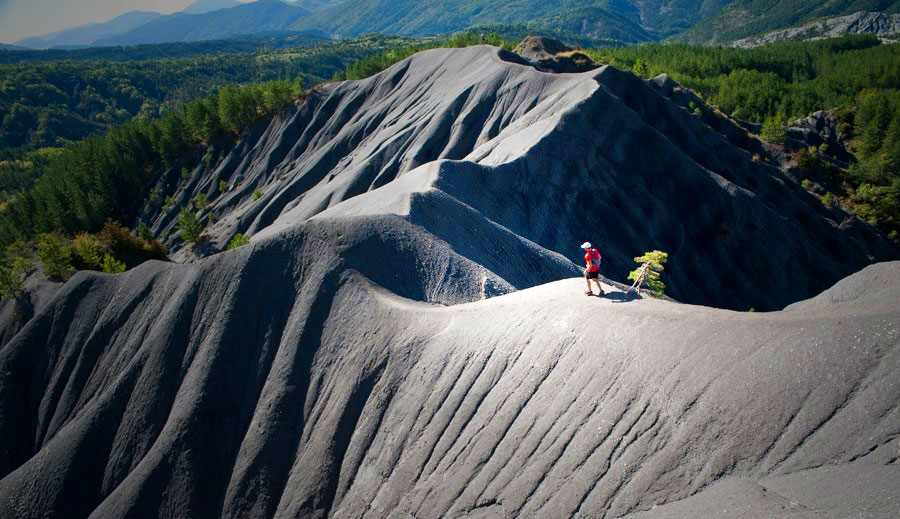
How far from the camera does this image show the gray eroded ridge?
12992mm

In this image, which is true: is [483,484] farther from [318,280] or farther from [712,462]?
[318,280]

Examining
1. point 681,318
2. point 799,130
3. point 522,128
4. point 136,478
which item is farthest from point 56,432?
point 799,130

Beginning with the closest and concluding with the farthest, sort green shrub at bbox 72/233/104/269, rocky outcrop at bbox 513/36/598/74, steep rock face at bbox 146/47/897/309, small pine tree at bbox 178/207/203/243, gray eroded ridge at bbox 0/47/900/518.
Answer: gray eroded ridge at bbox 0/47/900/518 < steep rock face at bbox 146/47/897/309 < green shrub at bbox 72/233/104/269 < small pine tree at bbox 178/207/203/243 < rocky outcrop at bbox 513/36/598/74

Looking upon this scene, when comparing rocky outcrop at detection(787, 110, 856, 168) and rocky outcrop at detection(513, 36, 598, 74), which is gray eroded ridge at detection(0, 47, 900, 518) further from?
rocky outcrop at detection(787, 110, 856, 168)

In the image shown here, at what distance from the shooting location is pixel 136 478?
24.5 meters

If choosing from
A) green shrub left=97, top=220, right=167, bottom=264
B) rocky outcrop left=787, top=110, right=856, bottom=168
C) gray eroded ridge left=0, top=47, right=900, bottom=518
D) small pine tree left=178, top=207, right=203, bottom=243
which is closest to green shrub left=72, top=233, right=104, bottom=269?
green shrub left=97, top=220, right=167, bottom=264

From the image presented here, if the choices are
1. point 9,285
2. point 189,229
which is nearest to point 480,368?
point 9,285

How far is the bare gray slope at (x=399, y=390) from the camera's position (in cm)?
1326

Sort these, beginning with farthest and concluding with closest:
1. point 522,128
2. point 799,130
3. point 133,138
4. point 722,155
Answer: point 133,138, point 799,130, point 722,155, point 522,128

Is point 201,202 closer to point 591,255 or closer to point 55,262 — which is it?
point 55,262

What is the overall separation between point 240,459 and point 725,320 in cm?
2329

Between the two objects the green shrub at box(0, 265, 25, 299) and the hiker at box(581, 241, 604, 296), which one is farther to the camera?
the green shrub at box(0, 265, 25, 299)

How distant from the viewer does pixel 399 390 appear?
72.6 feet

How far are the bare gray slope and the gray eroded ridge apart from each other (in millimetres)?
84
